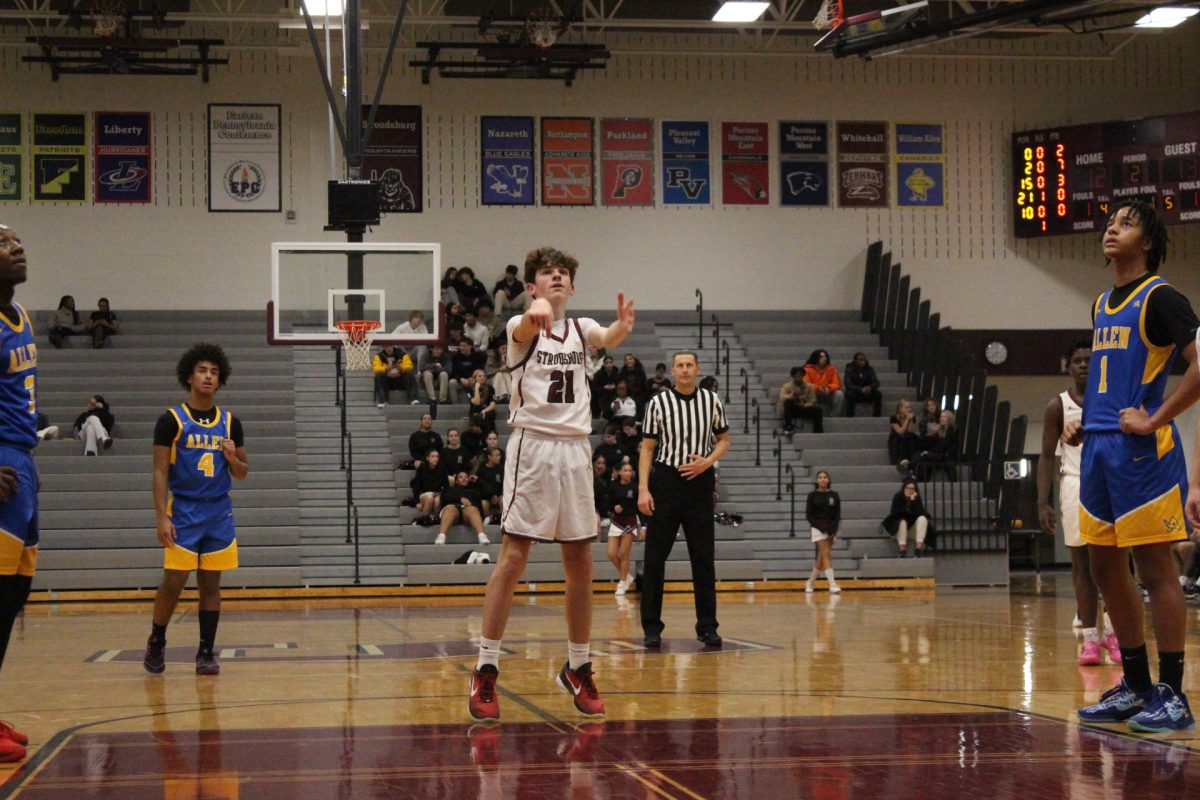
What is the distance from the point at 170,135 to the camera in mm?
24109

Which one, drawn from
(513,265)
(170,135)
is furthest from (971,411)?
(170,135)

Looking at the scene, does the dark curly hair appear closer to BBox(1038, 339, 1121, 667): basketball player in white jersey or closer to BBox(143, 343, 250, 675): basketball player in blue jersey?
BBox(143, 343, 250, 675): basketball player in blue jersey

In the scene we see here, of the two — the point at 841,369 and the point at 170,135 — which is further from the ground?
the point at 170,135

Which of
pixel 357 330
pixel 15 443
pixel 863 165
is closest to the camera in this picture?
pixel 15 443

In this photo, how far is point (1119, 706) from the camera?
595 cm

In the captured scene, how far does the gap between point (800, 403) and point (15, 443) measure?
1762cm

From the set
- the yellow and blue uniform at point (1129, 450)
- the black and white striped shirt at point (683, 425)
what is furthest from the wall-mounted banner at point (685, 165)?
the yellow and blue uniform at point (1129, 450)

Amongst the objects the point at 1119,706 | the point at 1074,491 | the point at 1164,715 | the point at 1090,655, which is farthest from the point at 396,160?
the point at 1164,715

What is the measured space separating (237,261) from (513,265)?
15.7 feet

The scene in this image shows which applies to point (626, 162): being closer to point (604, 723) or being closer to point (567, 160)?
point (567, 160)

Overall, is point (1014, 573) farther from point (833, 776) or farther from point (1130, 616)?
point (833, 776)

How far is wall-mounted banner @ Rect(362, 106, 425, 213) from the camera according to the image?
2444cm

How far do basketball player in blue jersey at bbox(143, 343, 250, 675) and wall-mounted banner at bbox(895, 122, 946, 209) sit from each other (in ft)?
64.3

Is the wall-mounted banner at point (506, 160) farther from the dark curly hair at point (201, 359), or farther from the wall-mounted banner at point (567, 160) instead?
the dark curly hair at point (201, 359)
